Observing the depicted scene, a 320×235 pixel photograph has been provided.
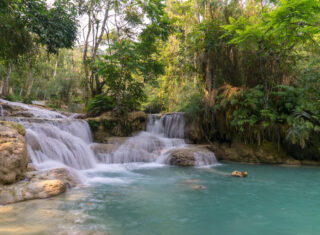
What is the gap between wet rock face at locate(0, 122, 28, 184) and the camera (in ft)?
13.1

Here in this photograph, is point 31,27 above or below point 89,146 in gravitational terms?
above

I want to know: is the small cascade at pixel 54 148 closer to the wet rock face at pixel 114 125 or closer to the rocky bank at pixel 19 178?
the rocky bank at pixel 19 178

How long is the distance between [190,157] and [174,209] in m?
5.05

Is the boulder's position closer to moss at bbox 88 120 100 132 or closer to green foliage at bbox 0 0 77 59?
moss at bbox 88 120 100 132

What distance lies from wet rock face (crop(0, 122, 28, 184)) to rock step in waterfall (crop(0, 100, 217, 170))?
1.45 meters

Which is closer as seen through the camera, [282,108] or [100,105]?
[282,108]

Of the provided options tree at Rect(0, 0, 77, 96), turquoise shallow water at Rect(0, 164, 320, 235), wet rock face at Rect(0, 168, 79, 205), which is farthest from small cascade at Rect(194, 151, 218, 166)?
tree at Rect(0, 0, 77, 96)

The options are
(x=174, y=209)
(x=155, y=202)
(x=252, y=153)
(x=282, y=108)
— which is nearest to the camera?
(x=174, y=209)

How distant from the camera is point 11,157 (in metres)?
4.15

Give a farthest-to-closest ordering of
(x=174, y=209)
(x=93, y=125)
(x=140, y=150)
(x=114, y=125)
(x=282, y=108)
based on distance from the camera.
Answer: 1. (x=114, y=125)
2. (x=93, y=125)
3. (x=282, y=108)
4. (x=140, y=150)
5. (x=174, y=209)

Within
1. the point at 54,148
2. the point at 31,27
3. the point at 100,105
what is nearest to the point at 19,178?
the point at 54,148

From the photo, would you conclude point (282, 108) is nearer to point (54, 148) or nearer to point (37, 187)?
point (54, 148)

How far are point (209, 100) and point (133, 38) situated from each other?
6.59 m

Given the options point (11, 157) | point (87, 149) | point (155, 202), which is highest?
point (11, 157)
